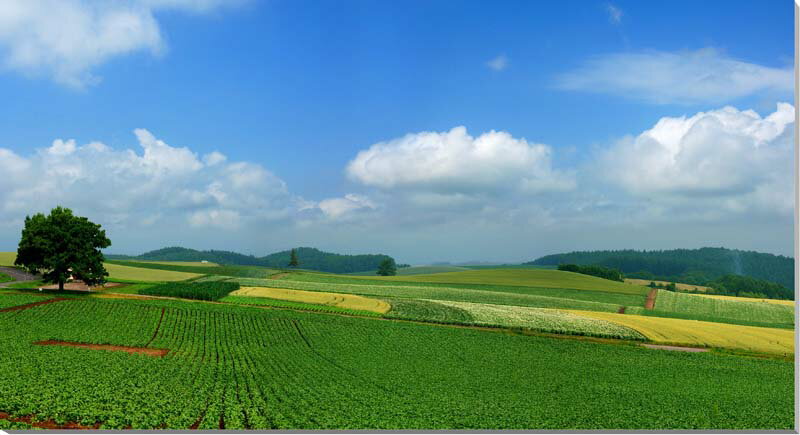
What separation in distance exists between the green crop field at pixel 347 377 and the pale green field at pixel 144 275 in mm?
36212

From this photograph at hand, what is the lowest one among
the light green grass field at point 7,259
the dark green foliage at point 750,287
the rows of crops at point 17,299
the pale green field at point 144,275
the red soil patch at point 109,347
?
the dark green foliage at point 750,287

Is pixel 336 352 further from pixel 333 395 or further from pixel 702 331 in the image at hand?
pixel 702 331

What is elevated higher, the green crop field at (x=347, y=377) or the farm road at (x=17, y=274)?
the farm road at (x=17, y=274)

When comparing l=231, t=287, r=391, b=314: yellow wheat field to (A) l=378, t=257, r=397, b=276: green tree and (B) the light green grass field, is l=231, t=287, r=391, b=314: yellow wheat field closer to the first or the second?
(B) the light green grass field

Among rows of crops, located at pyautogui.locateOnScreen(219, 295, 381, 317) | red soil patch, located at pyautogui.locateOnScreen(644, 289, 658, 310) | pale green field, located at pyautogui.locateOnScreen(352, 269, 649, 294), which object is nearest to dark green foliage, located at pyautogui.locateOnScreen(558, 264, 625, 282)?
pale green field, located at pyautogui.locateOnScreen(352, 269, 649, 294)

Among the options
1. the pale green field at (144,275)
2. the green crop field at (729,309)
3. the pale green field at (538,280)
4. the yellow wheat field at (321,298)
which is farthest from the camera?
the pale green field at (538,280)

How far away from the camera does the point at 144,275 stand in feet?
262

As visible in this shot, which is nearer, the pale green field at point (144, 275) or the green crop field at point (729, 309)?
the green crop field at point (729, 309)

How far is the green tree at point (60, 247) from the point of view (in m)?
48.1

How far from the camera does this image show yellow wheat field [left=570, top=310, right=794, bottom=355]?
131 ft

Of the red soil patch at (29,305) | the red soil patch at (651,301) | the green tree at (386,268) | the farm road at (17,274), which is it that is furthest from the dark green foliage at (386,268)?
the red soil patch at (29,305)

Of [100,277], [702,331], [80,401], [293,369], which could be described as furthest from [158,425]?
[702,331]

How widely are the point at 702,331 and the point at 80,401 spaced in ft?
167

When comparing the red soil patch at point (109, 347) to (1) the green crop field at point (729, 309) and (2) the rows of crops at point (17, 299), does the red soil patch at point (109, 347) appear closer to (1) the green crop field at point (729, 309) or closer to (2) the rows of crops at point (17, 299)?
(2) the rows of crops at point (17, 299)
